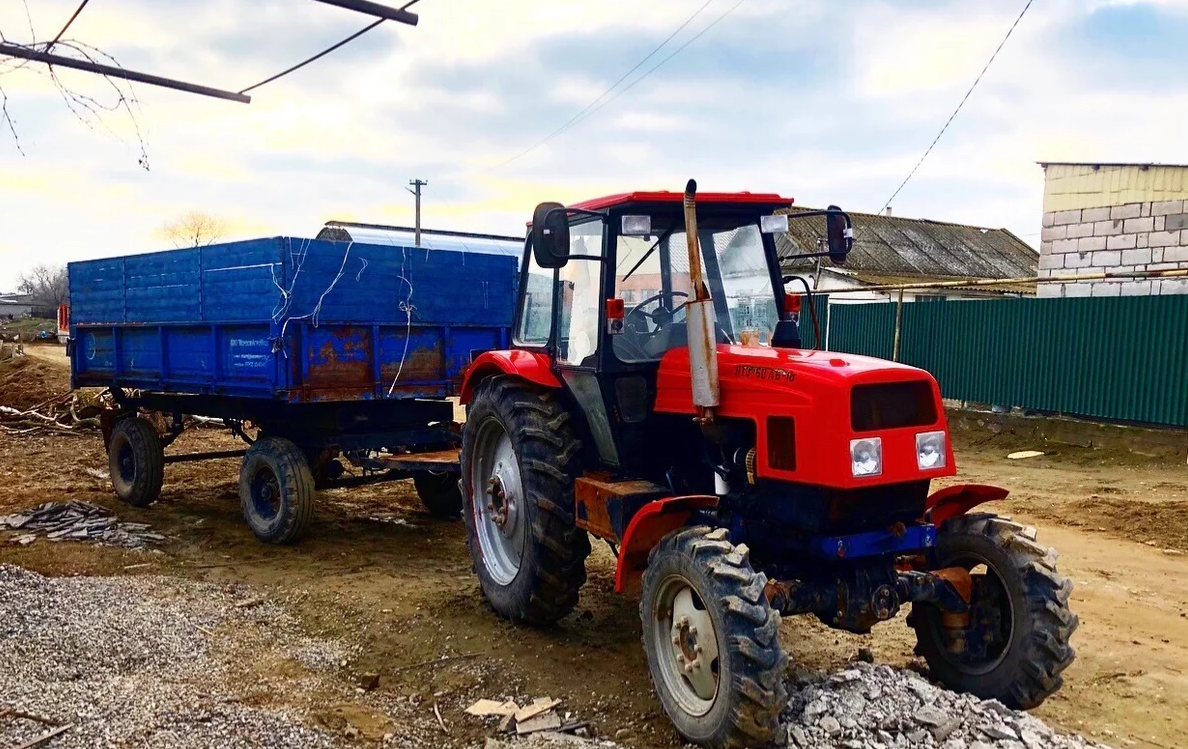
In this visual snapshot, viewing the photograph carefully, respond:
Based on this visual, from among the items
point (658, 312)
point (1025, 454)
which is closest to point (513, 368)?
point (658, 312)

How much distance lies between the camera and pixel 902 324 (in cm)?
1480

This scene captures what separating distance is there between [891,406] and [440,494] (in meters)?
5.39

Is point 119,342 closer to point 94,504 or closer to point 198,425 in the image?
point 94,504

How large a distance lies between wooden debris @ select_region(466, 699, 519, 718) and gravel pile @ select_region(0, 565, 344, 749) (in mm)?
686

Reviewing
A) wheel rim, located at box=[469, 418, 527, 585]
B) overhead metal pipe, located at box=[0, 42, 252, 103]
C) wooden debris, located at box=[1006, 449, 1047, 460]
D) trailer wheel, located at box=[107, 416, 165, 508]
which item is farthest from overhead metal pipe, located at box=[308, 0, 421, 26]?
wooden debris, located at box=[1006, 449, 1047, 460]

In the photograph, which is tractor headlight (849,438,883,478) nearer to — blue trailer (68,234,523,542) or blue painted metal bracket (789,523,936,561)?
blue painted metal bracket (789,523,936,561)

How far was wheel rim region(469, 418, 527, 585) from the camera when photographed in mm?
5574

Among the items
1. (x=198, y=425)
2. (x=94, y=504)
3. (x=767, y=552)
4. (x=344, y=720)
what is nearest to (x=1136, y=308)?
(x=767, y=552)

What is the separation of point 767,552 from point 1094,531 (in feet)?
16.9

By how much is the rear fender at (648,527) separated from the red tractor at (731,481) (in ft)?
0.03

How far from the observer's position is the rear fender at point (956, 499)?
4336mm

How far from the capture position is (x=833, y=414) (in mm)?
3750

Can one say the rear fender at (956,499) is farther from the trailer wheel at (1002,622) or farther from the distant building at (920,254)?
the distant building at (920,254)

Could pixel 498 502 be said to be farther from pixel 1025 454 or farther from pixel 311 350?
pixel 1025 454
